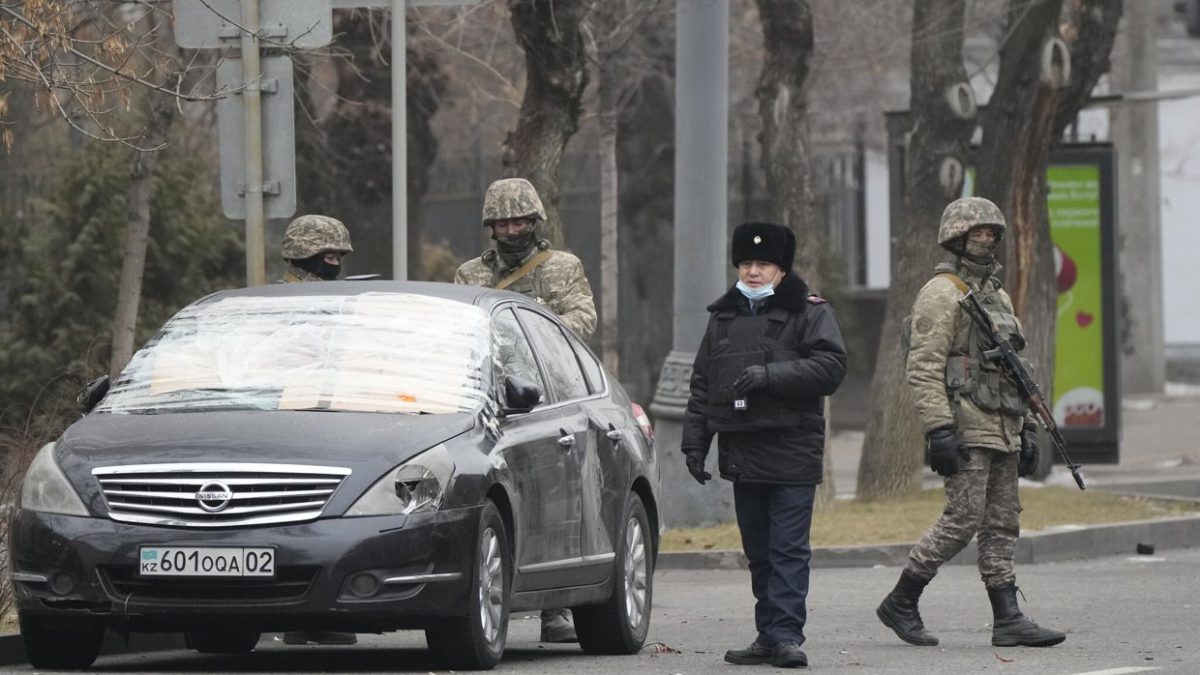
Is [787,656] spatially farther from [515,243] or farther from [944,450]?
[515,243]

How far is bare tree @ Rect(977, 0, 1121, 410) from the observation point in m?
18.5

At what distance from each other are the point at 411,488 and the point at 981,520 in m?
3.02

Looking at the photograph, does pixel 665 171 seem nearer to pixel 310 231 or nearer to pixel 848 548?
pixel 848 548

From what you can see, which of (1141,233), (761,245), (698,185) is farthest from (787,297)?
(1141,233)

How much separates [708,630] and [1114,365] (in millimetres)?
12116

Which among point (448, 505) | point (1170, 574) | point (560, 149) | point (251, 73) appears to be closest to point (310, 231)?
point (251, 73)

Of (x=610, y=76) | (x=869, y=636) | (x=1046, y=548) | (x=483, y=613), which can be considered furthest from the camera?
(x=610, y=76)

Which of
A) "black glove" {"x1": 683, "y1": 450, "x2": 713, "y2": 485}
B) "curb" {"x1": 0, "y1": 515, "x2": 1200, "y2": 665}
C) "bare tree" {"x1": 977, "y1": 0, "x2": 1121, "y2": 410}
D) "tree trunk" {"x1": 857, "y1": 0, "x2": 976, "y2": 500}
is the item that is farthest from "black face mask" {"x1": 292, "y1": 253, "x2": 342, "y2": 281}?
"bare tree" {"x1": 977, "y1": 0, "x2": 1121, "y2": 410}

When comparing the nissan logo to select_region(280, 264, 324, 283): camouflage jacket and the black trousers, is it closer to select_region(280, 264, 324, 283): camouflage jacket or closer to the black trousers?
the black trousers

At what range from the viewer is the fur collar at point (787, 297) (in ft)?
31.1

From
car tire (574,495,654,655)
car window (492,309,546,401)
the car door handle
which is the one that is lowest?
car tire (574,495,654,655)

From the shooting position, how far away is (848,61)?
2980 centimetres

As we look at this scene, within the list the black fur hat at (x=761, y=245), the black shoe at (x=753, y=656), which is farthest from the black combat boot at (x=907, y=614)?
the black fur hat at (x=761, y=245)

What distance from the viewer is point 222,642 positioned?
981cm
